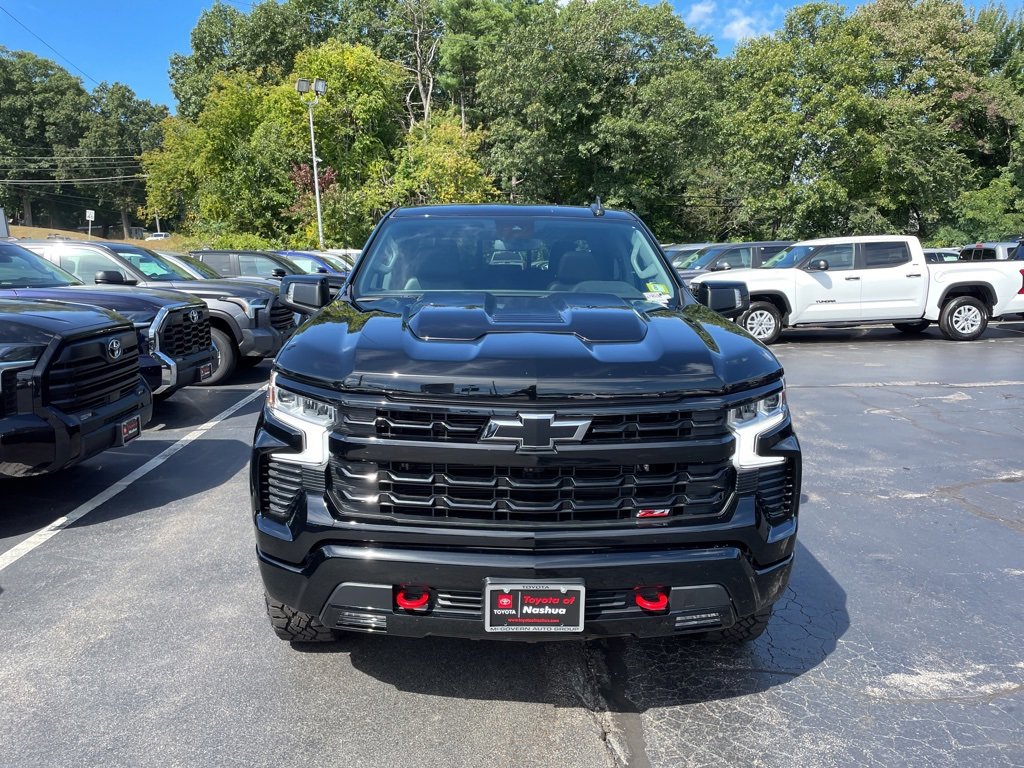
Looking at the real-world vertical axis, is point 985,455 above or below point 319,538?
below

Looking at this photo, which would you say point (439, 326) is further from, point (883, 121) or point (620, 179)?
point (620, 179)

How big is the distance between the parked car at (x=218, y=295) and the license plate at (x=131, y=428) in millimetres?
Result: 4225

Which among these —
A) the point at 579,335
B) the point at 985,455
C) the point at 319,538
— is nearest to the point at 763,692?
the point at 579,335

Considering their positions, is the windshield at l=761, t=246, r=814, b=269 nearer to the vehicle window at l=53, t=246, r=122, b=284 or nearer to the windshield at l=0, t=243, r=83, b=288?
the vehicle window at l=53, t=246, r=122, b=284

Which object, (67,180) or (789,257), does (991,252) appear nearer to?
(789,257)

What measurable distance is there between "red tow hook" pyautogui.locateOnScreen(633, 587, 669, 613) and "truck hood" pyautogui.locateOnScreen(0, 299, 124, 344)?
4.00 metres

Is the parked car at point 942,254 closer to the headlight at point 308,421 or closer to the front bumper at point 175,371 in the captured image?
the front bumper at point 175,371

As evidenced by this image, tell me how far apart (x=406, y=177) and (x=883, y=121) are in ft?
74.5

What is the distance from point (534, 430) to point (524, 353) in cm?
30

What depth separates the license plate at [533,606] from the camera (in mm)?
2467

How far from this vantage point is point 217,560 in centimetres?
426

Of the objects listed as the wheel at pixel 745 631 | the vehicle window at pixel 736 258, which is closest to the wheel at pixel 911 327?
the vehicle window at pixel 736 258

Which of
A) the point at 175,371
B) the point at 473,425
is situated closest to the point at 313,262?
the point at 175,371

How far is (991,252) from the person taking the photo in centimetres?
1964
